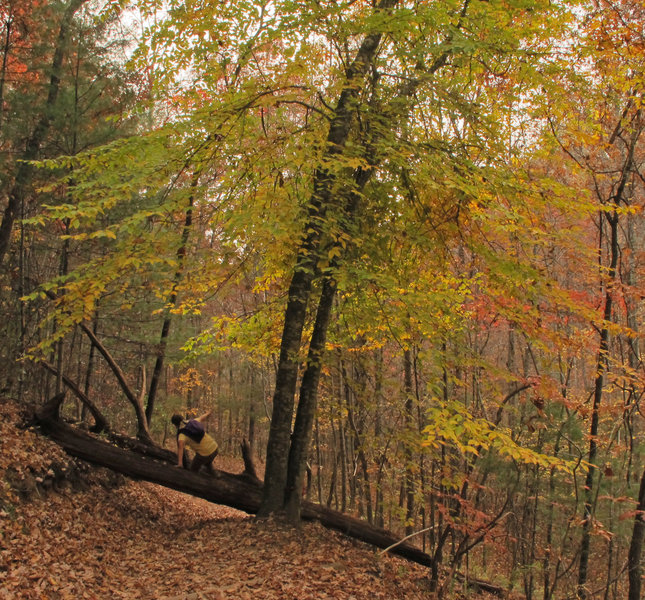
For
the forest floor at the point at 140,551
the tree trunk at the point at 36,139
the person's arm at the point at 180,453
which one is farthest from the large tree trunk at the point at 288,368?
the tree trunk at the point at 36,139

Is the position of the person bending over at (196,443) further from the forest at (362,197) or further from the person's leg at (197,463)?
the forest at (362,197)

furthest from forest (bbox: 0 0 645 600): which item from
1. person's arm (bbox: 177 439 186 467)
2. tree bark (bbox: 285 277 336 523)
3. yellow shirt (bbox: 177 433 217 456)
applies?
yellow shirt (bbox: 177 433 217 456)

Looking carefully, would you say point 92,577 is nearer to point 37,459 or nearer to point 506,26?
point 37,459

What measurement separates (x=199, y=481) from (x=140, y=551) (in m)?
1.39

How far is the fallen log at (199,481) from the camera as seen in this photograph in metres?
7.81

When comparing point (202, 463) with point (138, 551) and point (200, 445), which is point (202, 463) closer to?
point (200, 445)

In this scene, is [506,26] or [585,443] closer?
[506,26]

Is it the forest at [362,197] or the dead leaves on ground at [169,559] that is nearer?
the dead leaves on ground at [169,559]

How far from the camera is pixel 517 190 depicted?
19.7 feet

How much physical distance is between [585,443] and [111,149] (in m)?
12.7

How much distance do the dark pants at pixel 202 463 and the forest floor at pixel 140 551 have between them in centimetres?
92

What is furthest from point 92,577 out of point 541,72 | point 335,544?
point 541,72

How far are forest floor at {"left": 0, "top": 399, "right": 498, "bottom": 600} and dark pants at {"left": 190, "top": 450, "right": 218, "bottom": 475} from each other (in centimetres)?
92

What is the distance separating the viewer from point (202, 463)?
800cm
